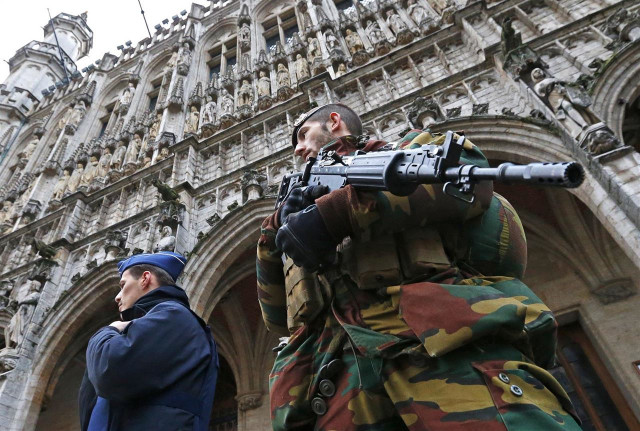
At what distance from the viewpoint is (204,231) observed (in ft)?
24.3

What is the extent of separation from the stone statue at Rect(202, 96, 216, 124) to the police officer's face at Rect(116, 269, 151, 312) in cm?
816

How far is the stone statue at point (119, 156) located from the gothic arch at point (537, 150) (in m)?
8.57

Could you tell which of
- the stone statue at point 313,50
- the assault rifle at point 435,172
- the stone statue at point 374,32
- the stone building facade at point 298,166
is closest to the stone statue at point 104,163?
the stone building facade at point 298,166

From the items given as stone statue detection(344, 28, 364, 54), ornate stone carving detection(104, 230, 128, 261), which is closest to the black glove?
ornate stone carving detection(104, 230, 128, 261)

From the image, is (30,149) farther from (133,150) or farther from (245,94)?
(245,94)

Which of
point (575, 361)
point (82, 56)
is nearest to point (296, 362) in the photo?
point (575, 361)

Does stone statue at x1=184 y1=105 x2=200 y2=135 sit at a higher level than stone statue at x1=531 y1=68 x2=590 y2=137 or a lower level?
higher

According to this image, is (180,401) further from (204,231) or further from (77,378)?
(77,378)

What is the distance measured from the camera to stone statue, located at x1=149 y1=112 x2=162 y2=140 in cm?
1139

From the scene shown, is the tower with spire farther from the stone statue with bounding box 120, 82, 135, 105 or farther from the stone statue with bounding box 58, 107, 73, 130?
the stone statue with bounding box 120, 82, 135, 105

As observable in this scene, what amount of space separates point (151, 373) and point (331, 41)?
31.5 feet

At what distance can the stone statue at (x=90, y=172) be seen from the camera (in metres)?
11.0

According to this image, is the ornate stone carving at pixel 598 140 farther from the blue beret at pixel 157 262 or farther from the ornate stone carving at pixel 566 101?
the blue beret at pixel 157 262

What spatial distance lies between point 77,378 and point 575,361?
29.6ft
